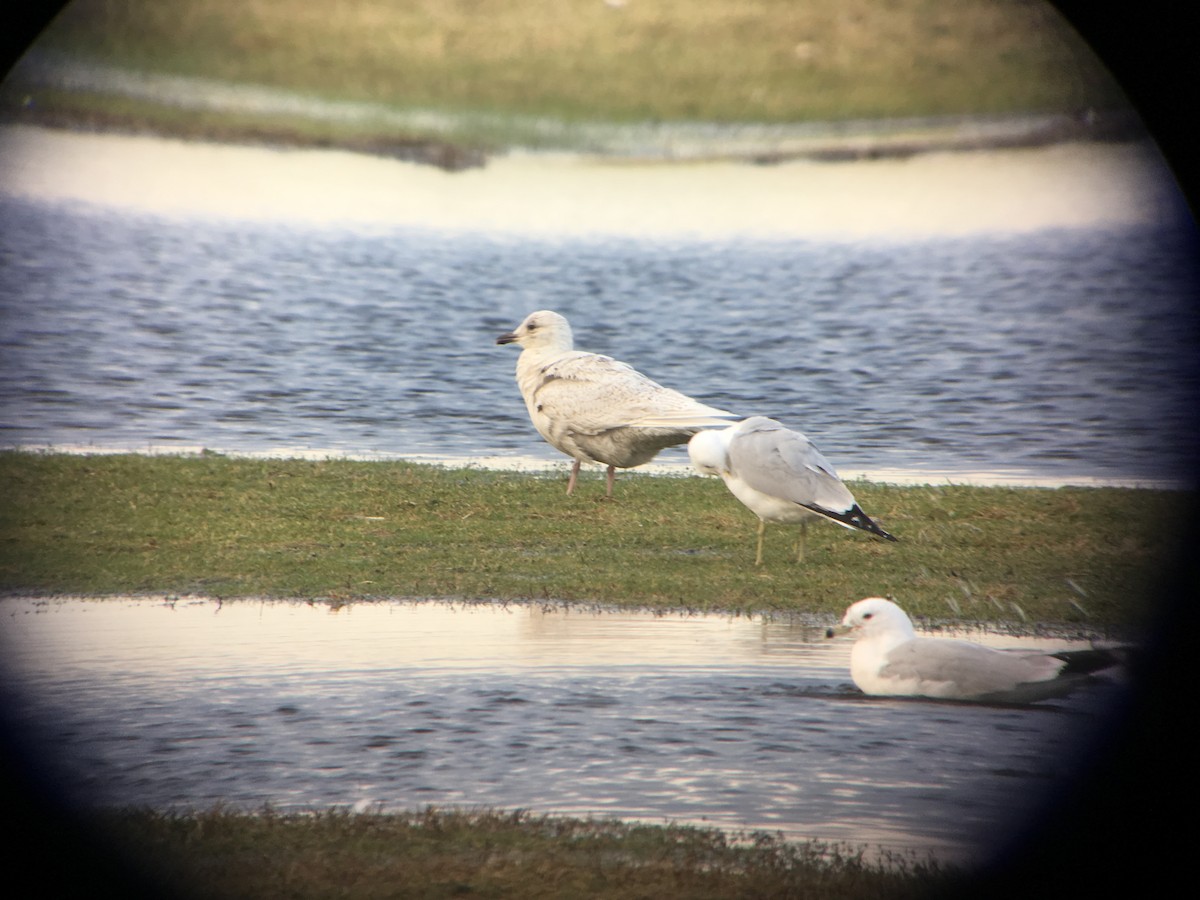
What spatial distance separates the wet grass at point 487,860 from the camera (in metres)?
4.21

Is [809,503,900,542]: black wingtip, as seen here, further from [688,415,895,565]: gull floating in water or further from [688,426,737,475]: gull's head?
[688,426,737,475]: gull's head

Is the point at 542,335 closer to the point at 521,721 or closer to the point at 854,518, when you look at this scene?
the point at 854,518

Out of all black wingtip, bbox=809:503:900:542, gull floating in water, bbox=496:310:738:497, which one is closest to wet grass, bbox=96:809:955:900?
black wingtip, bbox=809:503:900:542

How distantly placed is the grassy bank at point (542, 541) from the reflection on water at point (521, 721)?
444 mm

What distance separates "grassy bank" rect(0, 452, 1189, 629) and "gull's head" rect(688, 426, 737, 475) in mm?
519

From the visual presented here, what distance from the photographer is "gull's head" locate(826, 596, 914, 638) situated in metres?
5.77

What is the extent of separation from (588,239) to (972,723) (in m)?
13.0

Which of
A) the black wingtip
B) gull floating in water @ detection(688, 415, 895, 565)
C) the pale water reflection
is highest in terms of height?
the pale water reflection

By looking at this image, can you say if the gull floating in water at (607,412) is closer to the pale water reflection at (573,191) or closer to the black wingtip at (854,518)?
the black wingtip at (854,518)

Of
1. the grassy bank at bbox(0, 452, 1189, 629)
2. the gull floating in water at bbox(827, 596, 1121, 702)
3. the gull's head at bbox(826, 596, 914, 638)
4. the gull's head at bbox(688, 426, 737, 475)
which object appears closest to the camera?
the gull floating in water at bbox(827, 596, 1121, 702)

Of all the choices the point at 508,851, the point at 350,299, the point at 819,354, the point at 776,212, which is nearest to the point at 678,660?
the point at 508,851

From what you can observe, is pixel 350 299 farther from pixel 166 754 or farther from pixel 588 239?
pixel 166 754

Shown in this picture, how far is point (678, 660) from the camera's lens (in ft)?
20.0

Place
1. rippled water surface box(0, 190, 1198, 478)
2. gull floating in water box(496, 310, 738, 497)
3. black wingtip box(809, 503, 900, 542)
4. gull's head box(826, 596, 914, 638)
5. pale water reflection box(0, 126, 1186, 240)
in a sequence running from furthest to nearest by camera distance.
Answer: pale water reflection box(0, 126, 1186, 240)
rippled water surface box(0, 190, 1198, 478)
gull floating in water box(496, 310, 738, 497)
black wingtip box(809, 503, 900, 542)
gull's head box(826, 596, 914, 638)
